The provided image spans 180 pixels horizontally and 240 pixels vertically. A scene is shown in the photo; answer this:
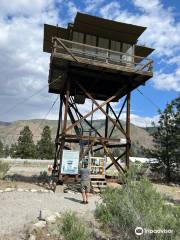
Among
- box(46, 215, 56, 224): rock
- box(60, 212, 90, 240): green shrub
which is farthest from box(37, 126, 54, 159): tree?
box(60, 212, 90, 240): green shrub

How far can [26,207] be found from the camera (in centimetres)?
1370

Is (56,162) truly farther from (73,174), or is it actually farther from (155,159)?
(155,159)

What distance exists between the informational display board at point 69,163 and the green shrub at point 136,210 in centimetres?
953

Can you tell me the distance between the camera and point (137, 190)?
8.97 m

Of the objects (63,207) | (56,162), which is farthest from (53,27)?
(63,207)

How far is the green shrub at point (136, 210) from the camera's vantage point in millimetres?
7609

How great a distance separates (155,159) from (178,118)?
486cm

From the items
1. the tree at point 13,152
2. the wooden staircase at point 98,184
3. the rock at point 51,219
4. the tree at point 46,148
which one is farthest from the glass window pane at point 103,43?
the tree at point 13,152

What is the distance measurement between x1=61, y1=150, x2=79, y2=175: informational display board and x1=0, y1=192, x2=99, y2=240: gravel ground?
75.1 inches

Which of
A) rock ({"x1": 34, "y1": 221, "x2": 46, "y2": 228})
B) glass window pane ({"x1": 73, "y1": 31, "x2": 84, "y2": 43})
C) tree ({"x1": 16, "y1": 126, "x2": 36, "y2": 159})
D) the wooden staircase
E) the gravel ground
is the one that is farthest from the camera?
tree ({"x1": 16, "y1": 126, "x2": 36, "y2": 159})

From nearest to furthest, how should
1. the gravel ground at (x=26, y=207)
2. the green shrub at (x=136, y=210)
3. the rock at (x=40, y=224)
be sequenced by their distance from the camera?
1. the green shrub at (x=136, y=210)
2. the gravel ground at (x=26, y=207)
3. the rock at (x=40, y=224)

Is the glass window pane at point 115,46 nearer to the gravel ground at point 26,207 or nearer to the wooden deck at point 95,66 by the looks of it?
the wooden deck at point 95,66

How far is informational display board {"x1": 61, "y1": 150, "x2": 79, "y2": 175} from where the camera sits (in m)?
19.6

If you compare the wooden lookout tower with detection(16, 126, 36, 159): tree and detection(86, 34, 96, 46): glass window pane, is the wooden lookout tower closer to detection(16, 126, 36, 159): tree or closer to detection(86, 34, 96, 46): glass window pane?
detection(86, 34, 96, 46): glass window pane
